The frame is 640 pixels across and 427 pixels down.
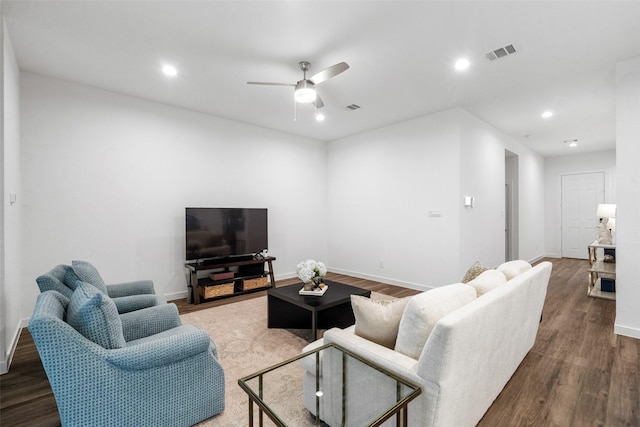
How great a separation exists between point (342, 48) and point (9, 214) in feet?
11.0

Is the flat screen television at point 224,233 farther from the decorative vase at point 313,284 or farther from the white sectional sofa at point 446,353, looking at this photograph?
the white sectional sofa at point 446,353

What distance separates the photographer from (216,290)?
438 cm

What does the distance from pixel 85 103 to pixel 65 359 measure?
3.56m

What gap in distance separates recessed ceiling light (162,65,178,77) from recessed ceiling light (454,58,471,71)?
310cm

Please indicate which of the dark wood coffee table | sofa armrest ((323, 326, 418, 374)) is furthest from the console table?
sofa armrest ((323, 326, 418, 374))

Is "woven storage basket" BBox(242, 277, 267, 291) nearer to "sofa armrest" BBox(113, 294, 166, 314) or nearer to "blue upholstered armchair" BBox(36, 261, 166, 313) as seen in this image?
"blue upholstered armchair" BBox(36, 261, 166, 313)

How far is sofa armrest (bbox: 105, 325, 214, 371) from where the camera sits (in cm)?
153

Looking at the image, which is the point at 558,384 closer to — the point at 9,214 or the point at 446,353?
the point at 446,353

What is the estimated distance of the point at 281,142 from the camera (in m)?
5.76

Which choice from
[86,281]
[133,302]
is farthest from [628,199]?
[86,281]

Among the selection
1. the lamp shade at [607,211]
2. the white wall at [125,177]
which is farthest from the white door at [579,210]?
the white wall at [125,177]

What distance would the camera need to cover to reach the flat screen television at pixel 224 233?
4.36 meters

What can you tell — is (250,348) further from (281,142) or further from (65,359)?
(281,142)

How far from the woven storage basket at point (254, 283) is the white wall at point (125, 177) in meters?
0.75
